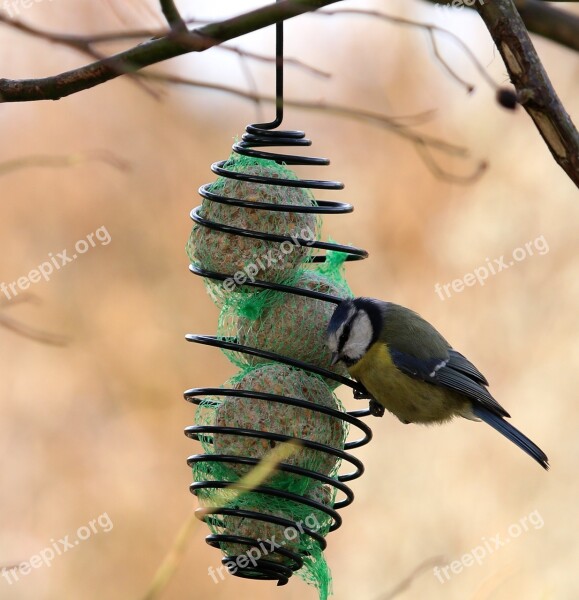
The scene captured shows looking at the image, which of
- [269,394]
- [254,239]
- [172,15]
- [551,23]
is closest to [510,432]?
[269,394]

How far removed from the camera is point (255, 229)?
8.67ft

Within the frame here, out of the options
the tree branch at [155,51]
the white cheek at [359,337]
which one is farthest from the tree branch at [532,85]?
the white cheek at [359,337]

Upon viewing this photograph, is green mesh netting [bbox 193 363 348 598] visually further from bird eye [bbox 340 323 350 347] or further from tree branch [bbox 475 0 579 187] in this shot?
tree branch [bbox 475 0 579 187]

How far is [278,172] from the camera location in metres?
2.71

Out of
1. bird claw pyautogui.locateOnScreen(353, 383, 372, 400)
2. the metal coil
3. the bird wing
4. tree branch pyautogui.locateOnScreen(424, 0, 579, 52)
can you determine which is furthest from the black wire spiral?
tree branch pyautogui.locateOnScreen(424, 0, 579, 52)

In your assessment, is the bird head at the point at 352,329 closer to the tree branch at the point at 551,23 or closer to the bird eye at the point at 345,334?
the bird eye at the point at 345,334

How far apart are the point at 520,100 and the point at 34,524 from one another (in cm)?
458

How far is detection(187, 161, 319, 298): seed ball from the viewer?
8.69 ft

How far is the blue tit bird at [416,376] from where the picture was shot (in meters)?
3.13

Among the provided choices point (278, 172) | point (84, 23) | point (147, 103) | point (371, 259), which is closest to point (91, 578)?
point (371, 259)

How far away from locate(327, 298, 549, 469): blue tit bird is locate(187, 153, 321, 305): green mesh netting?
16.6 inches

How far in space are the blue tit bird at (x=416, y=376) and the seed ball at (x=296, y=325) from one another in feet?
0.70

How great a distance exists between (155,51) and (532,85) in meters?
0.75

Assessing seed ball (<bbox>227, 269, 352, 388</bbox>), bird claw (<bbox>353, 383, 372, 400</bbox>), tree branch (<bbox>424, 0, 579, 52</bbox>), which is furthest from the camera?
bird claw (<bbox>353, 383, 372, 400</bbox>)
